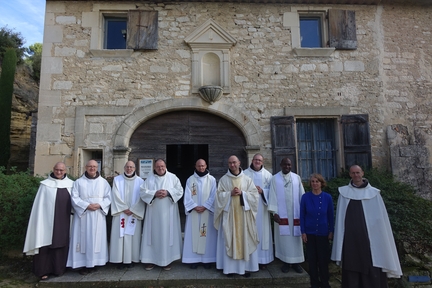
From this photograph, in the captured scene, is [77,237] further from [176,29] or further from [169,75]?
[176,29]

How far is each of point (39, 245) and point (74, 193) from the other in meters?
0.82

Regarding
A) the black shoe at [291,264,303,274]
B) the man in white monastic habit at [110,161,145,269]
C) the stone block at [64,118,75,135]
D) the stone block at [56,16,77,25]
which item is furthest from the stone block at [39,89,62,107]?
the black shoe at [291,264,303,274]

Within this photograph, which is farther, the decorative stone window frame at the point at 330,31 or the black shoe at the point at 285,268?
the decorative stone window frame at the point at 330,31

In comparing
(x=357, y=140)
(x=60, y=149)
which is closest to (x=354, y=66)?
(x=357, y=140)

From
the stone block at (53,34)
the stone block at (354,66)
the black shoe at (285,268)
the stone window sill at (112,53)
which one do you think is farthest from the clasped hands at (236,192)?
the stone block at (53,34)

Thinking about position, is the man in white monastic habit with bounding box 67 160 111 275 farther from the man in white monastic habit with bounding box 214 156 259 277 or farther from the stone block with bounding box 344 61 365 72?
the stone block with bounding box 344 61 365 72

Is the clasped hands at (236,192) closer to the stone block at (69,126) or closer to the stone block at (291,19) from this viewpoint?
the stone block at (69,126)

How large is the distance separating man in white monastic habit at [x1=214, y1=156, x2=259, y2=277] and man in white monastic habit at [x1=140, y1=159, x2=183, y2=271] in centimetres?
70

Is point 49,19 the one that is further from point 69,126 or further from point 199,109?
point 199,109

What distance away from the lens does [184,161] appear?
10.7 metres

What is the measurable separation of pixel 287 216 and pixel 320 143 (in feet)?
12.2

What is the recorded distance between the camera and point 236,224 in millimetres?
4172

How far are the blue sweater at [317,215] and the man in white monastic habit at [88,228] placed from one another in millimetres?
2965

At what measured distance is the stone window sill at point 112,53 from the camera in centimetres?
729
